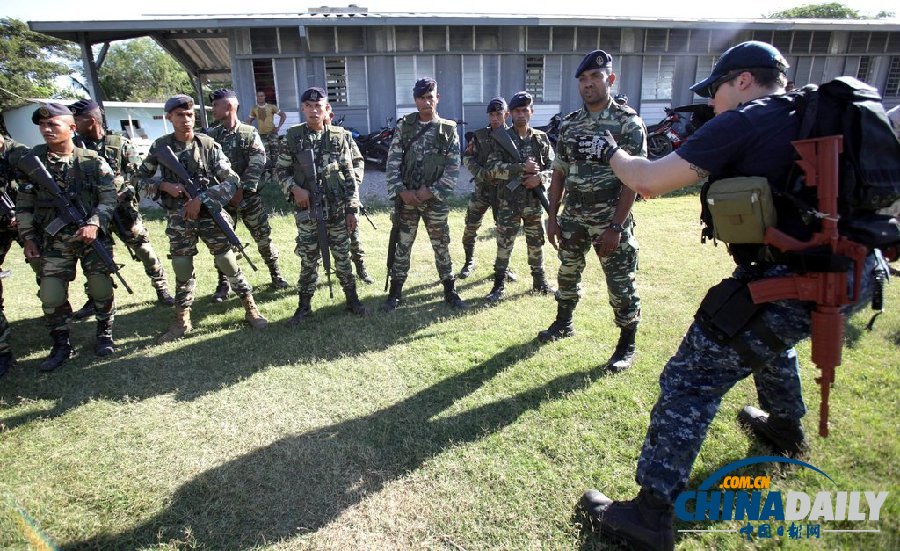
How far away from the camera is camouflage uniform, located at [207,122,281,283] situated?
513 centimetres

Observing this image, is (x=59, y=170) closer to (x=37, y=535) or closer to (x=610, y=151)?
(x=37, y=535)

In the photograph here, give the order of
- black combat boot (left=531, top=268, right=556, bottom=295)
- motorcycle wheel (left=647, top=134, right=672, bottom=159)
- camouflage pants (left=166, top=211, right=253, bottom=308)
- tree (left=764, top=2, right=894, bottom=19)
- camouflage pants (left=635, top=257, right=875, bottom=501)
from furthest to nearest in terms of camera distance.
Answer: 1. tree (left=764, top=2, right=894, bottom=19)
2. motorcycle wheel (left=647, top=134, right=672, bottom=159)
3. black combat boot (left=531, top=268, right=556, bottom=295)
4. camouflage pants (left=166, top=211, right=253, bottom=308)
5. camouflage pants (left=635, top=257, right=875, bottom=501)

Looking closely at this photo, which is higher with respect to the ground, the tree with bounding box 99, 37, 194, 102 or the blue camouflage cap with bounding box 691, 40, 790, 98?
the tree with bounding box 99, 37, 194, 102

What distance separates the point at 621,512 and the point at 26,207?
16.5ft

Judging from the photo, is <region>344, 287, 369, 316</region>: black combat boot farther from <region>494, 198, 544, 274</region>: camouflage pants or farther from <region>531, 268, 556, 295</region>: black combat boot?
<region>531, 268, 556, 295</region>: black combat boot

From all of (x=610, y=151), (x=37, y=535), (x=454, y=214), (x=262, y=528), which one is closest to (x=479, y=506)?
(x=262, y=528)

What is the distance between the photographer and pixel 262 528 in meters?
2.39

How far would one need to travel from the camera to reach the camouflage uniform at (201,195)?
4.46 m

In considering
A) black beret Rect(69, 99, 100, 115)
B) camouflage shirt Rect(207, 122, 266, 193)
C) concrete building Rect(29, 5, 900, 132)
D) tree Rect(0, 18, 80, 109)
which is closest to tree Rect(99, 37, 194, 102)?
tree Rect(0, 18, 80, 109)

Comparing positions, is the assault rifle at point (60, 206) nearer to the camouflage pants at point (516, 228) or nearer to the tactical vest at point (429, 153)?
the tactical vest at point (429, 153)

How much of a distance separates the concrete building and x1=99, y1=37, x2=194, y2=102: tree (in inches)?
1365

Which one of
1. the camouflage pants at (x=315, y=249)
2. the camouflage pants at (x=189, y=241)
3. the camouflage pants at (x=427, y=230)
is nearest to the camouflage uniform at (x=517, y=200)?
the camouflage pants at (x=427, y=230)

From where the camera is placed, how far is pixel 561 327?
13.8 ft

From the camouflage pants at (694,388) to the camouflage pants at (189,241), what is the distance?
395 cm
